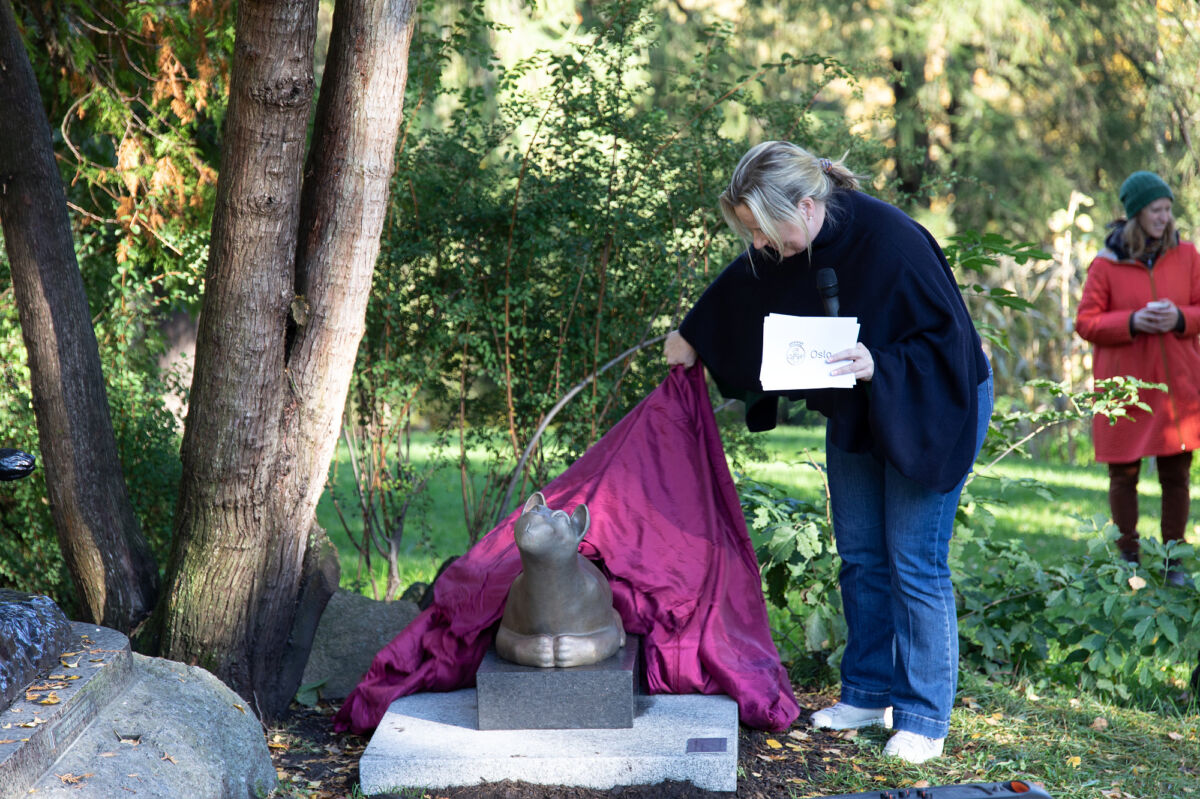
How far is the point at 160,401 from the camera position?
462cm

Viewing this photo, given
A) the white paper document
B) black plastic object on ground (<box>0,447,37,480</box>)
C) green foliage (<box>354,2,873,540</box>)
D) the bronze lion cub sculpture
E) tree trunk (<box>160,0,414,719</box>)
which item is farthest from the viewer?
green foliage (<box>354,2,873,540</box>)

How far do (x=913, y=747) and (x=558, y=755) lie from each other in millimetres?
1111

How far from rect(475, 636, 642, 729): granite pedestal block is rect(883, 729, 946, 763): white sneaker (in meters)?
0.82

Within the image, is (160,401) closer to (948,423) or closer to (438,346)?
(438,346)

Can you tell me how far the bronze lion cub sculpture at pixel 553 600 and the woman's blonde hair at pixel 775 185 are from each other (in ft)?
3.42

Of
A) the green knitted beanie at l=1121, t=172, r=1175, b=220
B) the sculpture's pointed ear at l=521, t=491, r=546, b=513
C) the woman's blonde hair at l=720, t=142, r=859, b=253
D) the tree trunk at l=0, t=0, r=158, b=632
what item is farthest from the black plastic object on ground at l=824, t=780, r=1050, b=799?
the green knitted beanie at l=1121, t=172, r=1175, b=220

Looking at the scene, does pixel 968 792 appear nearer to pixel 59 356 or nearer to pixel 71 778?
pixel 71 778

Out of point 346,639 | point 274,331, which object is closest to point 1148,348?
point 346,639

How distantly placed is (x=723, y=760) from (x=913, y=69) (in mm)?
10118

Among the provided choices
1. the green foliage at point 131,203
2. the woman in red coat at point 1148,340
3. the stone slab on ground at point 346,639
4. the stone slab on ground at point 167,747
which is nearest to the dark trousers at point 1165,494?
the woman in red coat at point 1148,340

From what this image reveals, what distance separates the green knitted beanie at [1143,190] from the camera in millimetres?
5273

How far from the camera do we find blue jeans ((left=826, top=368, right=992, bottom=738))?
3248 millimetres

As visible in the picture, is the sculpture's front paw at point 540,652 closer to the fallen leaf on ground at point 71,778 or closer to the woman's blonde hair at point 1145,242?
the fallen leaf on ground at point 71,778

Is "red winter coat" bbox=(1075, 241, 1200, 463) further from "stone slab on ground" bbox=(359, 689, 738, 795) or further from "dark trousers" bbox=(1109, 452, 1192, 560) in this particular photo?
"stone slab on ground" bbox=(359, 689, 738, 795)
